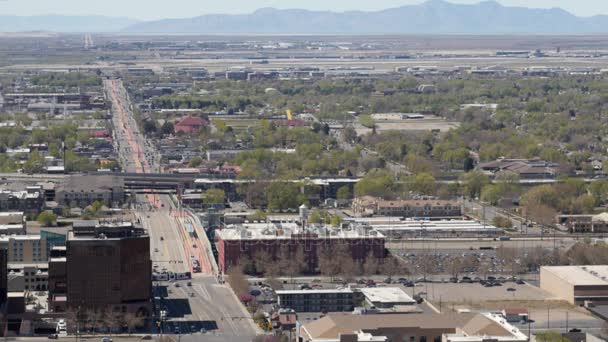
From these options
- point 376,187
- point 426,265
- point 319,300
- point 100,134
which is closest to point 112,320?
point 319,300

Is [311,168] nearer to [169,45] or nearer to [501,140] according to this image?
[501,140]

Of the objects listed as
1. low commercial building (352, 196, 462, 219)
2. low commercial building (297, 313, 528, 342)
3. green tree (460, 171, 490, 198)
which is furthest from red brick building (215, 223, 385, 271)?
green tree (460, 171, 490, 198)

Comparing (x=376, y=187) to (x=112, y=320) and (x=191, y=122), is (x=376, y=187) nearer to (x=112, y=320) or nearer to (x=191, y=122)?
(x=112, y=320)

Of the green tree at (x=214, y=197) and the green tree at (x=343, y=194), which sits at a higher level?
the green tree at (x=214, y=197)

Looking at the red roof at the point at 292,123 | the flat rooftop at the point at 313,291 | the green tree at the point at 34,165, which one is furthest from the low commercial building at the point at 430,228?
the red roof at the point at 292,123

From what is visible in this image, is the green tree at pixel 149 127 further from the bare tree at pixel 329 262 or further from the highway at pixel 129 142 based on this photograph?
the bare tree at pixel 329 262

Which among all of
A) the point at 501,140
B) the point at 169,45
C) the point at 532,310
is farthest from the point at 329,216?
the point at 169,45

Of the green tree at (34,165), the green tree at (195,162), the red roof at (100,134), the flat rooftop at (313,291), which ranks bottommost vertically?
the red roof at (100,134)
